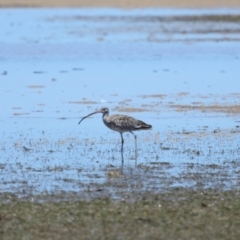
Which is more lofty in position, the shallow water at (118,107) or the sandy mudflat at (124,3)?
the shallow water at (118,107)

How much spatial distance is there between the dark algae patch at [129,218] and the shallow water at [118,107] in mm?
756

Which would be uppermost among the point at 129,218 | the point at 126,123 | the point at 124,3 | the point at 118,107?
the point at 129,218

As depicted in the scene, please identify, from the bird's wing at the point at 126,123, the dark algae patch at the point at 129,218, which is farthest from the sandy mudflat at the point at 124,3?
the dark algae patch at the point at 129,218

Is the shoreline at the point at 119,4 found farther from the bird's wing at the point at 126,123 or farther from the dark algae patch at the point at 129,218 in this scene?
the dark algae patch at the point at 129,218

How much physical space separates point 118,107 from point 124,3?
4266 centimetres

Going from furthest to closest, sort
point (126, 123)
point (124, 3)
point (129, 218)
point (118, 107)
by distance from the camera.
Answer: point (124, 3) → point (118, 107) → point (126, 123) → point (129, 218)

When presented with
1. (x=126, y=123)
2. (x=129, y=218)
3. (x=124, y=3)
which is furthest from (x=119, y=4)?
(x=129, y=218)

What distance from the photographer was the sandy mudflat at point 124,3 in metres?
56.8

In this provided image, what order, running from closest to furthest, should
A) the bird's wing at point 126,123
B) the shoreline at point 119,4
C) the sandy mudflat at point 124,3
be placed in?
the bird's wing at point 126,123 < the shoreline at point 119,4 < the sandy mudflat at point 124,3

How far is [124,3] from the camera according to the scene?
6016 cm

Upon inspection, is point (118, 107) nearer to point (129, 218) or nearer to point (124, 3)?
point (129, 218)

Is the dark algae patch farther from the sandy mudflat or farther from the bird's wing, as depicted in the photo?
the sandy mudflat

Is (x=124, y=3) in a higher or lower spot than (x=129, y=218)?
lower

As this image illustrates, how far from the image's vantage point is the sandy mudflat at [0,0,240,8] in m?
56.8
